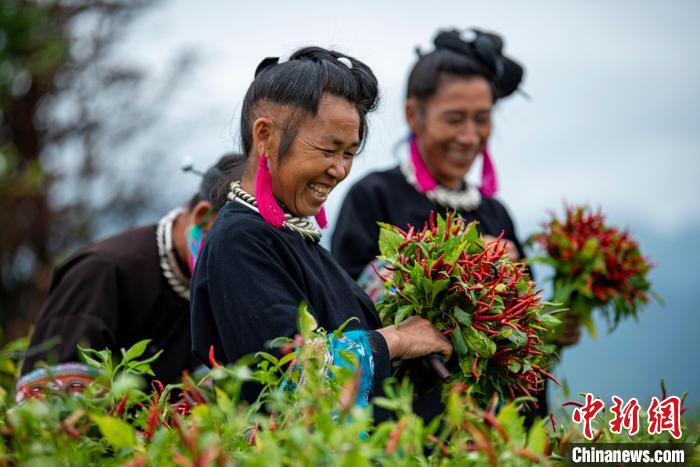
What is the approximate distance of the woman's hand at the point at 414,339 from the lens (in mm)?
2232

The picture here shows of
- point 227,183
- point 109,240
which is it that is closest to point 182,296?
point 109,240

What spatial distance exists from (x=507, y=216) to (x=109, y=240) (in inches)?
68.9

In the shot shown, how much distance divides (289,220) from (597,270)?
158cm

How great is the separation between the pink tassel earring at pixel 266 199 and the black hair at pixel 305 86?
0.06 metres

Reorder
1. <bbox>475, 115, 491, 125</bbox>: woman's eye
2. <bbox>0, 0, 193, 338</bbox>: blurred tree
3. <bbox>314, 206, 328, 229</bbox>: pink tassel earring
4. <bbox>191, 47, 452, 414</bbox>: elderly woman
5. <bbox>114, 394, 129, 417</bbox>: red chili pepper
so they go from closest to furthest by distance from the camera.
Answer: <bbox>114, 394, 129, 417</bbox>: red chili pepper < <bbox>191, 47, 452, 414</bbox>: elderly woman < <bbox>314, 206, 328, 229</bbox>: pink tassel earring < <bbox>475, 115, 491, 125</bbox>: woman's eye < <bbox>0, 0, 193, 338</bbox>: blurred tree

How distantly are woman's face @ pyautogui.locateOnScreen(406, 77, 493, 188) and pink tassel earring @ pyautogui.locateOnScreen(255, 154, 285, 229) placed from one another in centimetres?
164

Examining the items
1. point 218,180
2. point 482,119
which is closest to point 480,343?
point 218,180

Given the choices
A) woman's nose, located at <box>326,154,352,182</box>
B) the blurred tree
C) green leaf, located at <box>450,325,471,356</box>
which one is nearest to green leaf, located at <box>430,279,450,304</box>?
green leaf, located at <box>450,325,471,356</box>

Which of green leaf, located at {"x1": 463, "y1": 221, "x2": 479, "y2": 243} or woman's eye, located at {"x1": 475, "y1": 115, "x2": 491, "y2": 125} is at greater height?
woman's eye, located at {"x1": 475, "y1": 115, "x2": 491, "y2": 125}

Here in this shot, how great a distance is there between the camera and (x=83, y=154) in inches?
372

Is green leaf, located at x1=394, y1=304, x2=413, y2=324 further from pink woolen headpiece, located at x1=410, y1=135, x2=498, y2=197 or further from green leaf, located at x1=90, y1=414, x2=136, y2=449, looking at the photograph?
pink woolen headpiece, located at x1=410, y1=135, x2=498, y2=197

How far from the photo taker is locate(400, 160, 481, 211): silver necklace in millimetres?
3832

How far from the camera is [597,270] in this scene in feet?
11.5

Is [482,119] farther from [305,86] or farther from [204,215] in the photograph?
[305,86]
